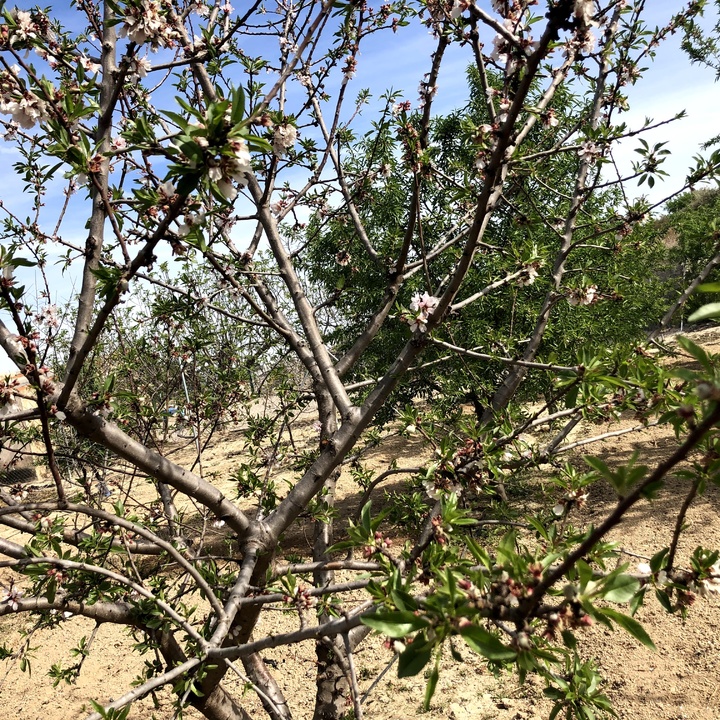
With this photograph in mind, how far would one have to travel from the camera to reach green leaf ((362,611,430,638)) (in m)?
0.76

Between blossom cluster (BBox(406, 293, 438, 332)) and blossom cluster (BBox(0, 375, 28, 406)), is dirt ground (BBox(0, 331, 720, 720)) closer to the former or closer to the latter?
blossom cluster (BBox(406, 293, 438, 332))

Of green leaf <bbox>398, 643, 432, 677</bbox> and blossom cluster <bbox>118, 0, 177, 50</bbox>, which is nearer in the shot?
green leaf <bbox>398, 643, 432, 677</bbox>

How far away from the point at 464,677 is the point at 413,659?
401 centimetres

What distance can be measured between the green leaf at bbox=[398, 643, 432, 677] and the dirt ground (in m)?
2.30

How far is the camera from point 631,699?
3574 mm

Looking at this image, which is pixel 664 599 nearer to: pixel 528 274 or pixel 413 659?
pixel 413 659

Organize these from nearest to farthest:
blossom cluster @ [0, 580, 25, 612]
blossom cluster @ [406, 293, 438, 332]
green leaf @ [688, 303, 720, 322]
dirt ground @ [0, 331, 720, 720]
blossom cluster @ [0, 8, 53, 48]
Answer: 1. green leaf @ [688, 303, 720, 322]
2. blossom cluster @ [0, 8, 53, 48]
3. blossom cluster @ [0, 580, 25, 612]
4. blossom cluster @ [406, 293, 438, 332]
5. dirt ground @ [0, 331, 720, 720]

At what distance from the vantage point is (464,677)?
4074 millimetres

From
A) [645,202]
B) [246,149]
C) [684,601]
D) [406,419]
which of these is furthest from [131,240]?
[645,202]

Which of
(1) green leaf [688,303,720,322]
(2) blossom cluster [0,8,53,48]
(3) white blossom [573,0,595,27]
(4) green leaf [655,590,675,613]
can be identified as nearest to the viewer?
(1) green leaf [688,303,720,322]

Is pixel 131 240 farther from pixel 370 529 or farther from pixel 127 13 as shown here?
pixel 370 529

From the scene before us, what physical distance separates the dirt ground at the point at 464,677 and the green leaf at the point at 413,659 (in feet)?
7.55

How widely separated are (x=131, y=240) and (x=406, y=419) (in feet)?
5.81

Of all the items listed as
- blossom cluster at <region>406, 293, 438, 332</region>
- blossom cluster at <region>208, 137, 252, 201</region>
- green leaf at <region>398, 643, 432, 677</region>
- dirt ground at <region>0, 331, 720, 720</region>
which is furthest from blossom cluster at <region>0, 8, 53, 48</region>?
dirt ground at <region>0, 331, 720, 720</region>
